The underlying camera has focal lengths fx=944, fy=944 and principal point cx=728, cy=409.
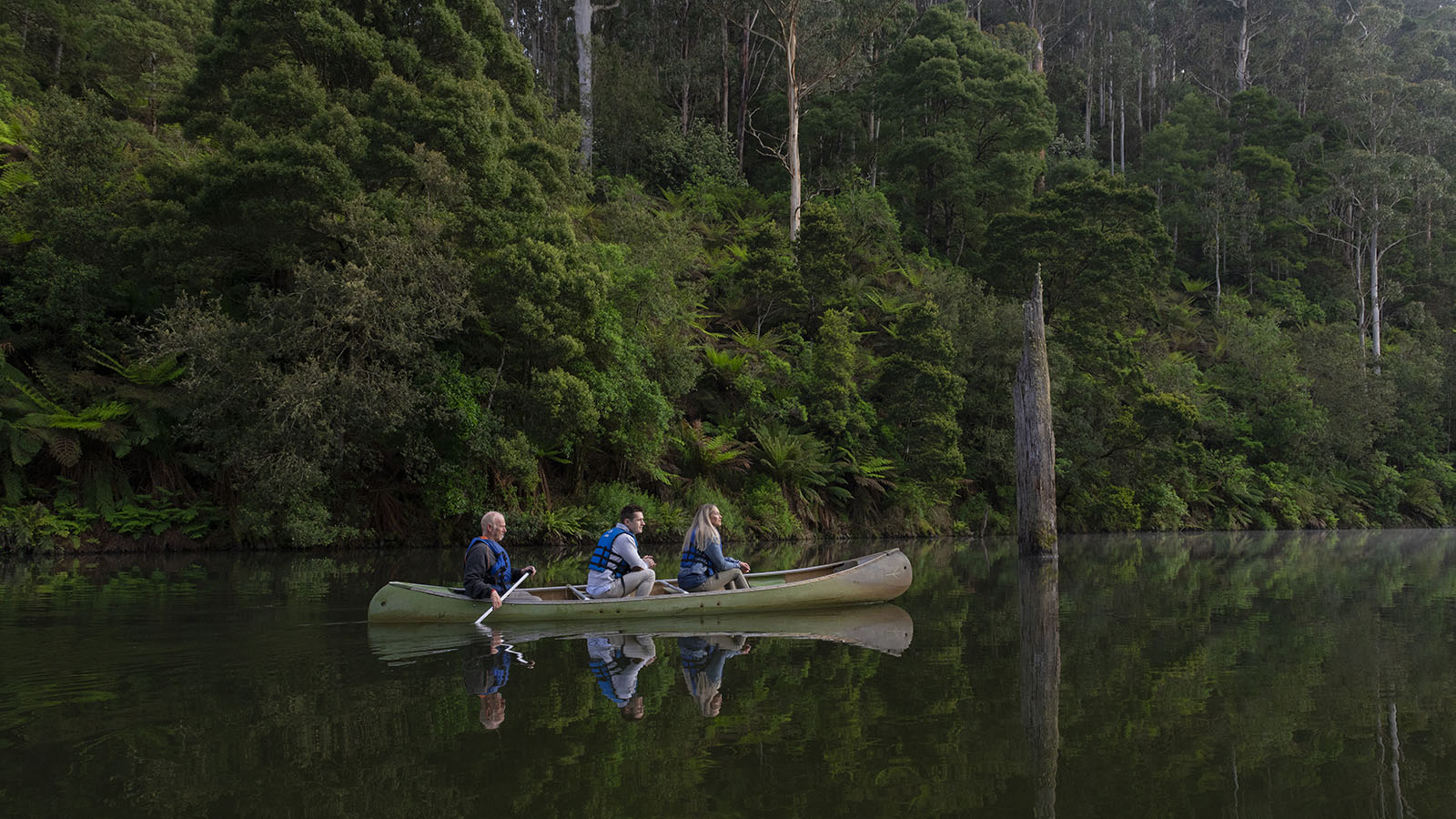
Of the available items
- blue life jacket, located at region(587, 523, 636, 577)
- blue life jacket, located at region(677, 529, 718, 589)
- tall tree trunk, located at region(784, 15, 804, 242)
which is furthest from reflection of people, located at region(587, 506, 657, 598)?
tall tree trunk, located at region(784, 15, 804, 242)

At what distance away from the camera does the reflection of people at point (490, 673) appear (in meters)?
5.75

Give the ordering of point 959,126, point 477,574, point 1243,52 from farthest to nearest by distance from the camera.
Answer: point 1243,52, point 959,126, point 477,574

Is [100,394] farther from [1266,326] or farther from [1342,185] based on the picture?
[1342,185]

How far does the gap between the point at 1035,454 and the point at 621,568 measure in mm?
9978

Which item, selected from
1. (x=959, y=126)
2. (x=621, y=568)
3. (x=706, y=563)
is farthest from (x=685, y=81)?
(x=621, y=568)

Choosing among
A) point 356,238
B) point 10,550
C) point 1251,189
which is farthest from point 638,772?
point 1251,189

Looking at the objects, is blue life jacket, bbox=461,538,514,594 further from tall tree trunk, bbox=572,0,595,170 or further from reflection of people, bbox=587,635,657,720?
tall tree trunk, bbox=572,0,595,170

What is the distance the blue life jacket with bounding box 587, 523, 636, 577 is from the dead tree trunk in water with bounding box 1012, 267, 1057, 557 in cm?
959

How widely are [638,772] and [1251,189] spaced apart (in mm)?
51187

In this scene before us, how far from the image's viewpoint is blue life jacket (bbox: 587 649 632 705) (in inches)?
249

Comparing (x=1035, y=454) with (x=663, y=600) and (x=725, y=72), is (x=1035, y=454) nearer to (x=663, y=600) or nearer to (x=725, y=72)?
(x=663, y=600)

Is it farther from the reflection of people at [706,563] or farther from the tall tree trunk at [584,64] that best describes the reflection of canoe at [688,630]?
the tall tree trunk at [584,64]

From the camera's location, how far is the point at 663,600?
9.94 m

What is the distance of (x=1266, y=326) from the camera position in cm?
3703
